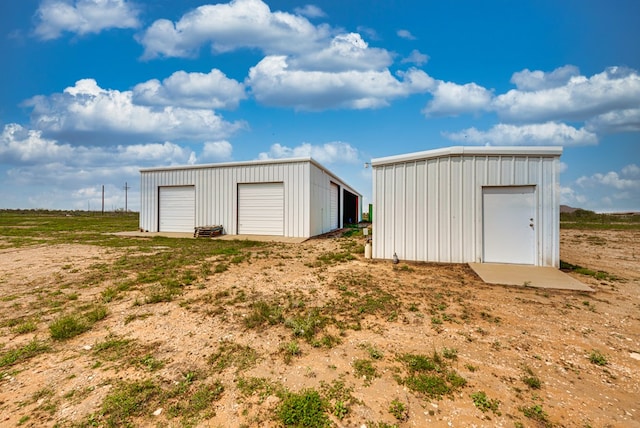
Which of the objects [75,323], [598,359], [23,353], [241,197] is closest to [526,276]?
[598,359]

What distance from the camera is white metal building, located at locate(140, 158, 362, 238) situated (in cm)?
1410

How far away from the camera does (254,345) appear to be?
10.9 ft

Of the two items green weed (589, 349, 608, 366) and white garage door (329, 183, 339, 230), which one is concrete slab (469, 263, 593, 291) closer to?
green weed (589, 349, 608, 366)

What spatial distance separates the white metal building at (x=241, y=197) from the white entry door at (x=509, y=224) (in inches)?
326

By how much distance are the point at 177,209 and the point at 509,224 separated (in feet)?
53.5

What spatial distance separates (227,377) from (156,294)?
322cm


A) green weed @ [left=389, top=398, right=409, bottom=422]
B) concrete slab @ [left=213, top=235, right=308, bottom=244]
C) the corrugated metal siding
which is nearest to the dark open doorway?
the corrugated metal siding

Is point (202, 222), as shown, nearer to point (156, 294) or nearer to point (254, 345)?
point (156, 294)

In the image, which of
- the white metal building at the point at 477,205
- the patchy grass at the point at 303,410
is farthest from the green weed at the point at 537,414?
the white metal building at the point at 477,205

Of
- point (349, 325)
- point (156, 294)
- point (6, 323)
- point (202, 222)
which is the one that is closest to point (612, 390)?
point (349, 325)

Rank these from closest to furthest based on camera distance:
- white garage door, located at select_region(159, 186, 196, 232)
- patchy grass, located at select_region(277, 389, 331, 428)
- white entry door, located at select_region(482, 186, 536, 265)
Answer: patchy grass, located at select_region(277, 389, 331, 428), white entry door, located at select_region(482, 186, 536, 265), white garage door, located at select_region(159, 186, 196, 232)

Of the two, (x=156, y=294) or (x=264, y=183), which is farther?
(x=264, y=183)

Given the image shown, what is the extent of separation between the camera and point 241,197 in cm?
1509

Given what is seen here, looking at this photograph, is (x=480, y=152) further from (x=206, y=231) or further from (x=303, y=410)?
(x=206, y=231)
